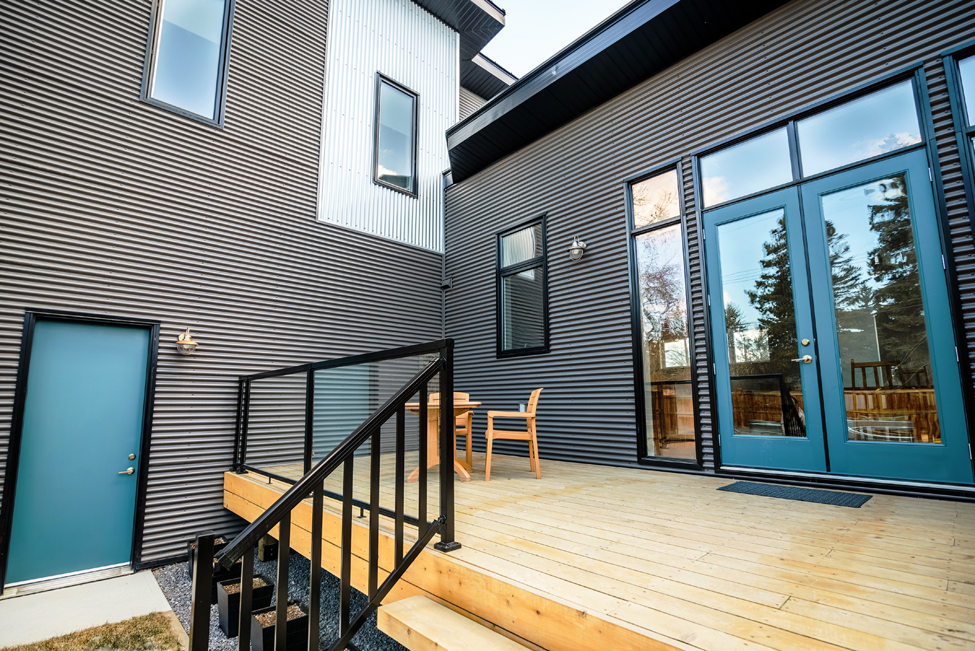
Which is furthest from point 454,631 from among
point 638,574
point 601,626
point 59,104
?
point 59,104

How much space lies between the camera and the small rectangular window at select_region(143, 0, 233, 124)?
15.6 feet

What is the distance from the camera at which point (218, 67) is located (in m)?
5.14

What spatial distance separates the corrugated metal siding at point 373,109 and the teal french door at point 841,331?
4137 millimetres

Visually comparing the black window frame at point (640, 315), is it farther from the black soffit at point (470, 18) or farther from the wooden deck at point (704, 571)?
the black soffit at point (470, 18)

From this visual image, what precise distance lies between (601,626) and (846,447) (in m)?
2.84

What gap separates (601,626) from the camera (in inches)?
55.1

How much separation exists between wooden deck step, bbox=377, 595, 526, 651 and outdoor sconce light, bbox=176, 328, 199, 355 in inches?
144

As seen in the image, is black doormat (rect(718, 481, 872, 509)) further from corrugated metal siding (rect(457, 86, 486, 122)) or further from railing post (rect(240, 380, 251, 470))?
corrugated metal siding (rect(457, 86, 486, 122))

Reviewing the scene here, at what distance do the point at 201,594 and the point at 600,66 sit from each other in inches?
208

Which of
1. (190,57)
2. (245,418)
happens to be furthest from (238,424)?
(190,57)

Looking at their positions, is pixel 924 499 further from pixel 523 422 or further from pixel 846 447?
pixel 523 422

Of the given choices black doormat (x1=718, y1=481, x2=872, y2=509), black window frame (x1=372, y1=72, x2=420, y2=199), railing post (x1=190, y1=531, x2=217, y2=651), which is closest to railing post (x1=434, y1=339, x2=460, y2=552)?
railing post (x1=190, y1=531, x2=217, y2=651)

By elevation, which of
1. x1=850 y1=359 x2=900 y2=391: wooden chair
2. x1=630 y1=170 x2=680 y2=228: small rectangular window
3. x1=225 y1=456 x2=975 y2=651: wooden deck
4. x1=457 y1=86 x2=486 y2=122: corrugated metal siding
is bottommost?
x1=225 y1=456 x2=975 y2=651: wooden deck


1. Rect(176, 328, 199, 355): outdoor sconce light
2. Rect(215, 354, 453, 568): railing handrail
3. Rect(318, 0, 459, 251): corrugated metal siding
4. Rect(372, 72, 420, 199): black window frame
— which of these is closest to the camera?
Rect(215, 354, 453, 568): railing handrail
